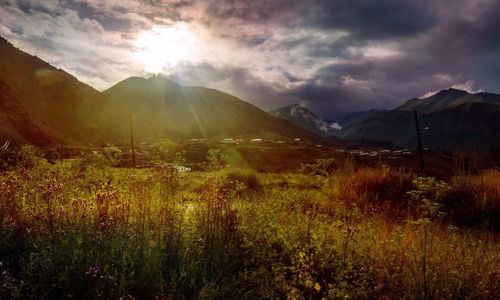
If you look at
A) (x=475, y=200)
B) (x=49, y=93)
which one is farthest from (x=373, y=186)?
(x=49, y=93)

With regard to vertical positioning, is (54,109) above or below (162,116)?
below

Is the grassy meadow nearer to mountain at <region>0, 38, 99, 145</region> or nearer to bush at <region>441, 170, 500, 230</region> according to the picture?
bush at <region>441, 170, 500, 230</region>

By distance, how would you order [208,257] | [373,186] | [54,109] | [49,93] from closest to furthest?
[208,257] < [373,186] < [54,109] < [49,93]

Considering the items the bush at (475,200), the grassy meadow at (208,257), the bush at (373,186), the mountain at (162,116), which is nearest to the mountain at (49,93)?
the mountain at (162,116)

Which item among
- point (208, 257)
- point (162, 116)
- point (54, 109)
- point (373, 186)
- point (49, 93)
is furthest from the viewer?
point (162, 116)

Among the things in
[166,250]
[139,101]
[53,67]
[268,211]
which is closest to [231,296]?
[166,250]

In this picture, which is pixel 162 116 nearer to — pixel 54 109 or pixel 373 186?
pixel 54 109

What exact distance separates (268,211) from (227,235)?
1.54 m

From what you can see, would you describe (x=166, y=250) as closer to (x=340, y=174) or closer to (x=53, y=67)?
(x=340, y=174)

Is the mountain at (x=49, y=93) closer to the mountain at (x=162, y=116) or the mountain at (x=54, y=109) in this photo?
the mountain at (x=54, y=109)

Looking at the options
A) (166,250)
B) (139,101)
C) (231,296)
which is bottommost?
(231,296)

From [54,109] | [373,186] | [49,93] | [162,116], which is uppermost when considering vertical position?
[49,93]

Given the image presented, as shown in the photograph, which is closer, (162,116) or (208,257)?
(208,257)

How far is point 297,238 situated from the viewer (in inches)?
280
